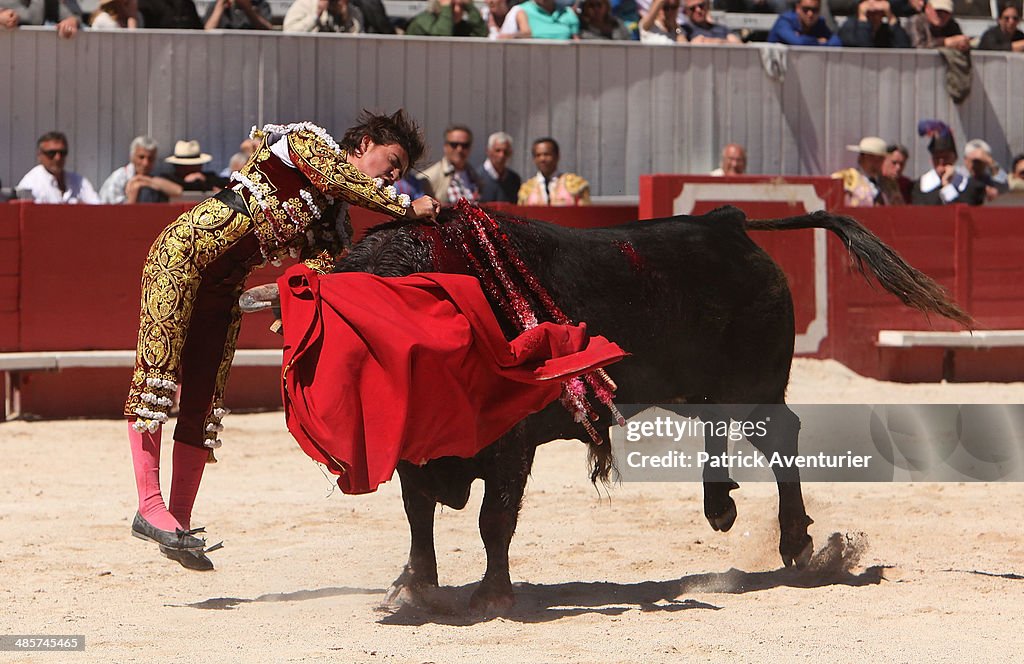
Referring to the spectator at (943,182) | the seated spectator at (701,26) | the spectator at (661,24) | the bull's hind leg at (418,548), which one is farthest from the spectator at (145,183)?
the spectator at (943,182)

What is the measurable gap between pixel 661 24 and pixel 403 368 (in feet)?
22.6

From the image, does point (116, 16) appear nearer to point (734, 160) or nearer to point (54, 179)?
point (54, 179)

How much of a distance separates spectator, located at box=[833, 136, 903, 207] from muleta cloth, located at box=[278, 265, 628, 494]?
623 cm

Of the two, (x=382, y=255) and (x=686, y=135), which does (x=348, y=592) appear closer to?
(x=382, y=255)

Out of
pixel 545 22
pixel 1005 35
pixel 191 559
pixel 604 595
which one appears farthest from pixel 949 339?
pixel 191 559

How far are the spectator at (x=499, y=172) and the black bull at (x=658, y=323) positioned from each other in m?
4.03

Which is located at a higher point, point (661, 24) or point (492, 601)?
point (661, 24)

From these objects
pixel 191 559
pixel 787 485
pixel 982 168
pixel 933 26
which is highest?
pixel 933 26

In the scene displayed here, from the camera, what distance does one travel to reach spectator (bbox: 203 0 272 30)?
929 cm

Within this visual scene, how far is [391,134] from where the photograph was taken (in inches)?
167

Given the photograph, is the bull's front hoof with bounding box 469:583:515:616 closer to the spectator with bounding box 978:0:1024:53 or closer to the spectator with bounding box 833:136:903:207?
the spectator with bounding box 833:136:903:207

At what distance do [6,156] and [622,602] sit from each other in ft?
19.1

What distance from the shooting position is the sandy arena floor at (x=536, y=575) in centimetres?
375

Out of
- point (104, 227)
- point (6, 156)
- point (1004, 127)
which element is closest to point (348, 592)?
point (104, 227)
